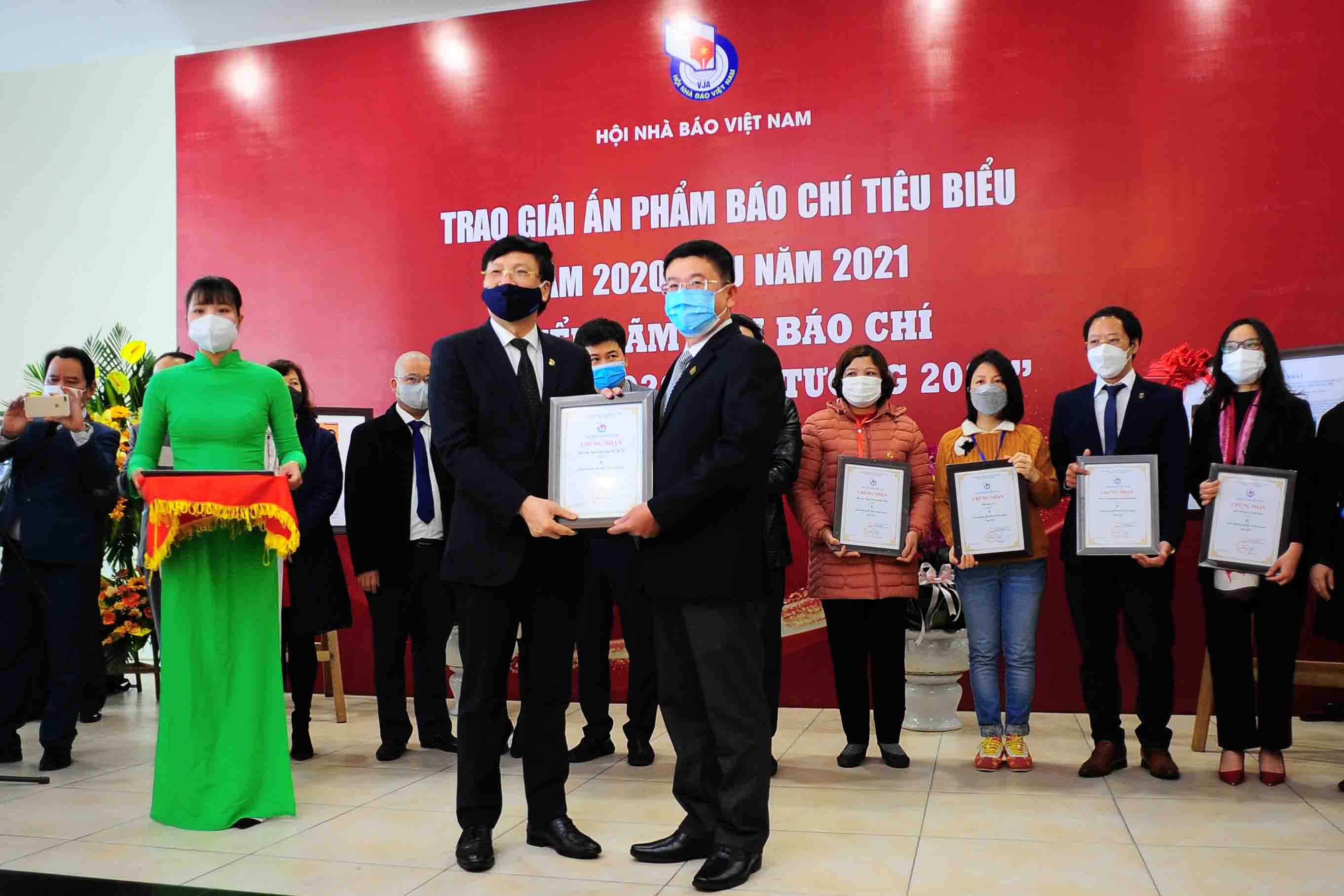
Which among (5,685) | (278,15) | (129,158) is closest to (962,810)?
(5,685)

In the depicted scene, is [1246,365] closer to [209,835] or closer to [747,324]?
[747,324]

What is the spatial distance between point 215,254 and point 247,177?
460 mm

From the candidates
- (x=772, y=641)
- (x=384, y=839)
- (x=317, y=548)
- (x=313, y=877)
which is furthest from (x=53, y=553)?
(x=772, y=641)

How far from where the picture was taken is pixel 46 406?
3592 mm

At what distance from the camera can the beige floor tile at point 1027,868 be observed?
8.23 feet

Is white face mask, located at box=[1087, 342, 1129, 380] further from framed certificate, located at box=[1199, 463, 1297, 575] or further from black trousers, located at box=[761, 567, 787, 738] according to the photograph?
black trousers, located at box=[761, 567, 787, 738]

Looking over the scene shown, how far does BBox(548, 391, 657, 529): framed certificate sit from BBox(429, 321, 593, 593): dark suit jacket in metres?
0.07

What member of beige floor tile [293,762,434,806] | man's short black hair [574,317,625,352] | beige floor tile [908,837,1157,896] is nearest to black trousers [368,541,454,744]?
beige floor tile [293,762,434,806]

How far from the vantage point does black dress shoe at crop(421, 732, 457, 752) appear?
420 centimetres

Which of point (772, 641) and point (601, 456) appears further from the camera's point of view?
point (772, 641)

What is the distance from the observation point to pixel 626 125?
5516mm

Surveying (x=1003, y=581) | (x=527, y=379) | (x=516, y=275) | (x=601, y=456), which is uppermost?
(x=516, y=275)

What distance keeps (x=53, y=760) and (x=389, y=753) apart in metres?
1.16

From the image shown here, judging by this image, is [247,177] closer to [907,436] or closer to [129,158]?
[129,158]
